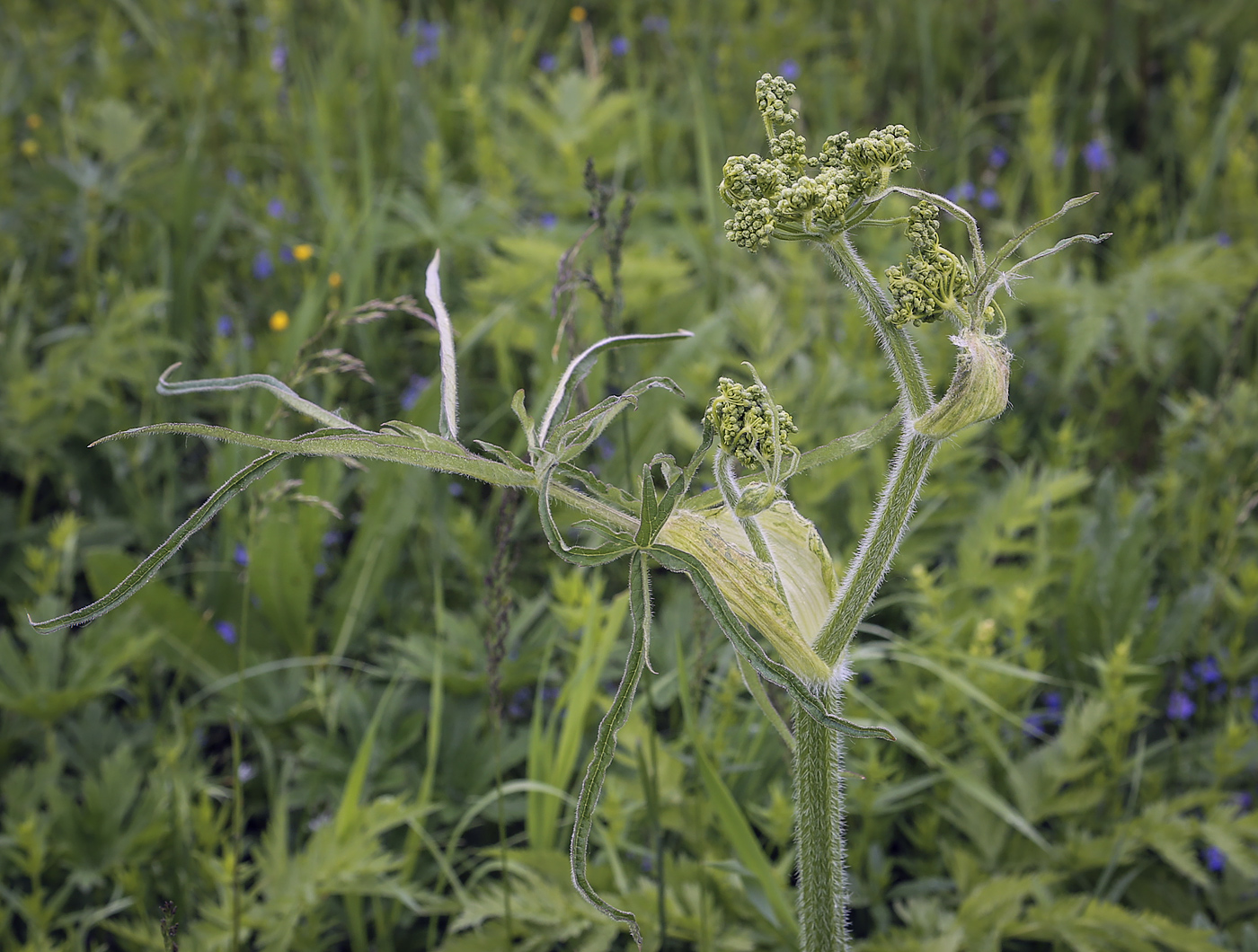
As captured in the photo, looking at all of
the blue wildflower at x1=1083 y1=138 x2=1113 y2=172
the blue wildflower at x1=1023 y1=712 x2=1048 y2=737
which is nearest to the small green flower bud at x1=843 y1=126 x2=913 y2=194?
the blue wildflower at x1=1023 y1=712 x2=1048 y2=737

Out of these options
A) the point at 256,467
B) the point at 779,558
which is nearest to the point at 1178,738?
the point at 779,558

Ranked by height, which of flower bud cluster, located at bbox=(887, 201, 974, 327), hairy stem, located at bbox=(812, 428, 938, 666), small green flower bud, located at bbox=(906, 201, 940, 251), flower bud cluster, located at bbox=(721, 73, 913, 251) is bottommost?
Result: hairy stem, located at bbox=(812, 428, 938, 666)

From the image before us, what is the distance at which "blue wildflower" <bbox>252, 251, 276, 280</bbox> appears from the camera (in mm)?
3426

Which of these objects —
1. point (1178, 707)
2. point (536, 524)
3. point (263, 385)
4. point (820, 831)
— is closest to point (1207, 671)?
point (1178, 707)

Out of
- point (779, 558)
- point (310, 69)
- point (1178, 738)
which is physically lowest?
point (1178, 738)

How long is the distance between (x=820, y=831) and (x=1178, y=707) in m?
1.29

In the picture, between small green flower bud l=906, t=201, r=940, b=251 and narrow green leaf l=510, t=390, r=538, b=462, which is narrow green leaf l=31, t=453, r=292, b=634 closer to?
narrow green leaf l=510, t=390, r=538, b=462

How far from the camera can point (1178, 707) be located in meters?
2.16

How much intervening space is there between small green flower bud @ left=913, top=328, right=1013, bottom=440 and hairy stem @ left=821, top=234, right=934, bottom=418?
0.04m

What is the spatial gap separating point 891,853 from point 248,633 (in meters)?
1.55

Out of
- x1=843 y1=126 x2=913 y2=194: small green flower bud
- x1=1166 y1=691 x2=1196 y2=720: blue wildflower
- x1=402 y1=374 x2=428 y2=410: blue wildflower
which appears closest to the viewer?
x1=843 y1=126 x2=913 y2=194: small green flower bud

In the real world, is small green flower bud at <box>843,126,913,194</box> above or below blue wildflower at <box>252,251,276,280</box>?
above

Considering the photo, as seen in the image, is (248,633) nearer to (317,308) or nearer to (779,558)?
(317,308)

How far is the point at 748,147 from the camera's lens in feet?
12.5
